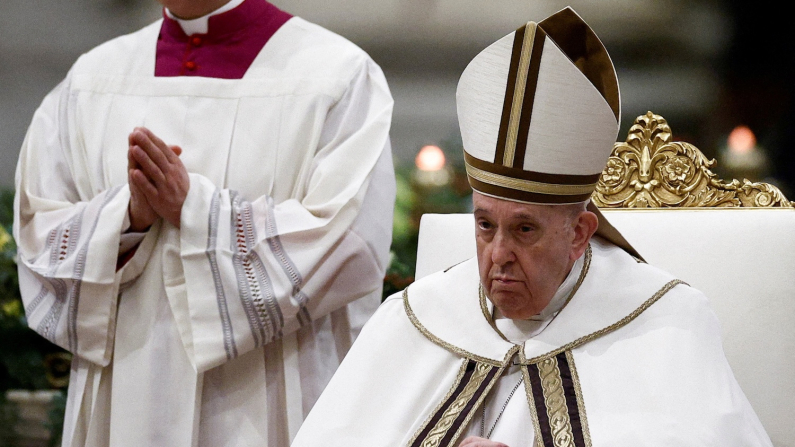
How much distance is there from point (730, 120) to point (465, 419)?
2378 millimetres

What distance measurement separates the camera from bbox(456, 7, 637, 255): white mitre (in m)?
1.99

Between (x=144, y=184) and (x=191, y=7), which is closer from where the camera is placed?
(x=144, y=184)

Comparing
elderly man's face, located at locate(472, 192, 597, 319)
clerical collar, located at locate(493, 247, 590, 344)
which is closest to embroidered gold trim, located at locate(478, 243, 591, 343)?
clerical collar, located at locate(493, 247, 590, 344)

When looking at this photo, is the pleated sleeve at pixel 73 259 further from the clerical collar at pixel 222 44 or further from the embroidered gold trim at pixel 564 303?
the embroidered gold trim at pixel 564 303

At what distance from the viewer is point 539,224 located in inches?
79.1

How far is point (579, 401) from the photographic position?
1.98m

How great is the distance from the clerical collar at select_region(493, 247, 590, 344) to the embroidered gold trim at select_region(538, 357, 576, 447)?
12cm

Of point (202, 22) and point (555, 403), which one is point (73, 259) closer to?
point (202, 22)

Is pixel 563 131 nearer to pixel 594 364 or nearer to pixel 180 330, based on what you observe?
pixel 594 364

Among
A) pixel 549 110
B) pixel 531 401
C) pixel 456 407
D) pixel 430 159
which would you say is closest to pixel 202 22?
pixel 430 159

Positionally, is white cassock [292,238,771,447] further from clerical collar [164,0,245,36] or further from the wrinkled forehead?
clerical collar [164,0,245,36]

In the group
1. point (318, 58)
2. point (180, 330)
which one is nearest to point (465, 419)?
point (180, 330)

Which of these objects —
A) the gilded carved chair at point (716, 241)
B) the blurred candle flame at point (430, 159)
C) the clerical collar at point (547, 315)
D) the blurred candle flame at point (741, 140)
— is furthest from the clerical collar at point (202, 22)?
the blurred candle flame at point (741, 140)

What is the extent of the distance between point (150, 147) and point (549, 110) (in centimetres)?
114
